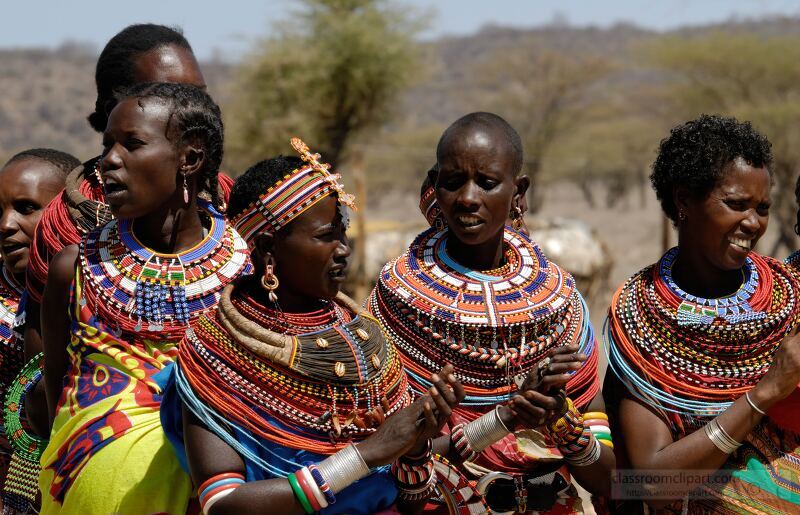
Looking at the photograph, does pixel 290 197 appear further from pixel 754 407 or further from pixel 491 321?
pixel 754 407

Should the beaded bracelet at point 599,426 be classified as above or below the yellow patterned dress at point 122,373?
below

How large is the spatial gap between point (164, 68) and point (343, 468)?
2134 mm

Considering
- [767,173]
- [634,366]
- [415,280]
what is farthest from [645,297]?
[415,280]

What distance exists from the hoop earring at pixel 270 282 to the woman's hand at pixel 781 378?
1634 mm

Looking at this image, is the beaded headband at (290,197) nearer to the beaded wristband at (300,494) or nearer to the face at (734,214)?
the beaded wristband at (300,494)

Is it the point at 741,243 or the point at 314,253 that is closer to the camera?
the point at 314,253

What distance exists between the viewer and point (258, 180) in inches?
110

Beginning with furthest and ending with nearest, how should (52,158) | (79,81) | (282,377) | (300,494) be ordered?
(79,81) < (52,158) < (282,377) < (300,494)

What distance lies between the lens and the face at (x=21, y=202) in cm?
402

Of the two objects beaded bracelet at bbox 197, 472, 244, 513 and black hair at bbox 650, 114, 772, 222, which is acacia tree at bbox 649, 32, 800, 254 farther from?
beaded bracelet at bbox 197, 472, 244, 513

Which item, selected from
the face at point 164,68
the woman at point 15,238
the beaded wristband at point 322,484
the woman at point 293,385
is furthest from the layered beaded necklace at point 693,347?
the woman at point 15,238

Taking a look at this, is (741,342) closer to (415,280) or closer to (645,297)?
(645,297)

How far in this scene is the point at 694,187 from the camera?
133 inches

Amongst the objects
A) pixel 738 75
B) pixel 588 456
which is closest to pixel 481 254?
pixel 588 456
